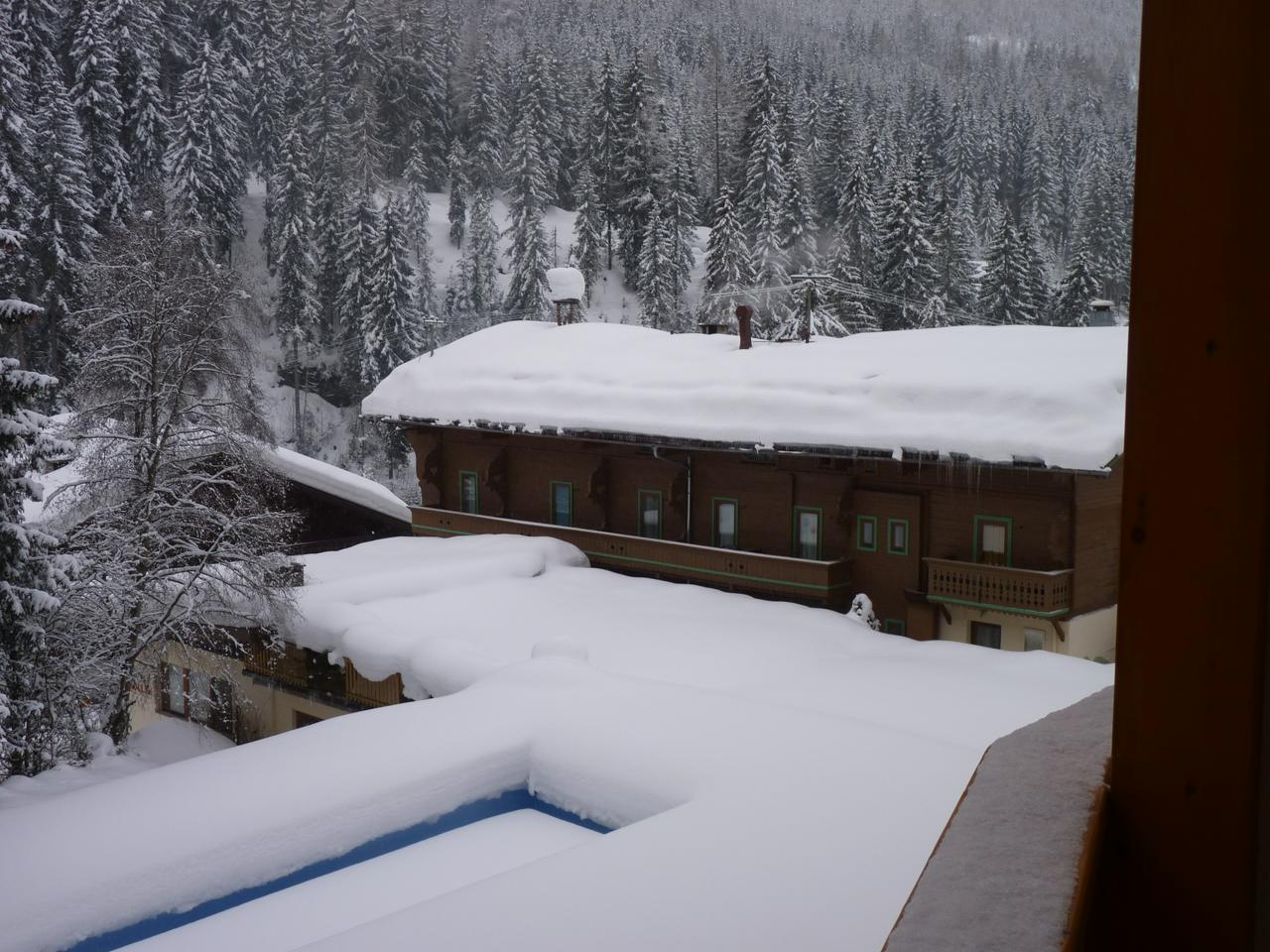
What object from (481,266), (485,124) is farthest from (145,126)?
(485,124)

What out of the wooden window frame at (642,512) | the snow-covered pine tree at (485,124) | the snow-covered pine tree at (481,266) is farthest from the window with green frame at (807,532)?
the snow-covered pine tree at (485,124)

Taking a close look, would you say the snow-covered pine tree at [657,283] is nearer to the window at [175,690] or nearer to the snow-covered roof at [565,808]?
the window at [175,690]

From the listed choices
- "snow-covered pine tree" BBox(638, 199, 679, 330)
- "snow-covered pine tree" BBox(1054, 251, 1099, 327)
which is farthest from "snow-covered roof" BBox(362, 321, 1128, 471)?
"snow-covered pine tree" BBox(638, 199, 679, 330)

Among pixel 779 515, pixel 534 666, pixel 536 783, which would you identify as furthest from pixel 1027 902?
pixel 779 515

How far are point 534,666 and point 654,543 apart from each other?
8052 mm

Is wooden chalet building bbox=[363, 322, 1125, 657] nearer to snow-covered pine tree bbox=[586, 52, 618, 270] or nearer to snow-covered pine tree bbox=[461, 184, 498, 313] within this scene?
snow-covered pine tree bbox=[461, 184, 498, 313]

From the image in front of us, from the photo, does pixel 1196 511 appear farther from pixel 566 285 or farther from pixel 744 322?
pixel 566 285

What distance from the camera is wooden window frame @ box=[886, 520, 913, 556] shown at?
16.2 m

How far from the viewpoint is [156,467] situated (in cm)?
1401

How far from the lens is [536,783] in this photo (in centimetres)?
871

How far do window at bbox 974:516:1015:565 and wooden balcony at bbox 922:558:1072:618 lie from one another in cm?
34

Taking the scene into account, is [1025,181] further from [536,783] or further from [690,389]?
[536,783]

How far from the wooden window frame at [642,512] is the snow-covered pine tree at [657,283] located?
27.9 metres

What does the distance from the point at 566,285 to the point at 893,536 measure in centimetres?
1250
